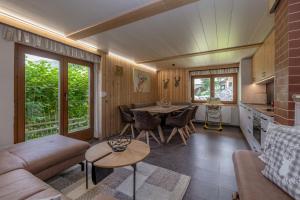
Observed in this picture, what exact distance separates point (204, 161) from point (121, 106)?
272 centimetres

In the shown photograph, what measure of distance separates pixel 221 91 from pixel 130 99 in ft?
12.1

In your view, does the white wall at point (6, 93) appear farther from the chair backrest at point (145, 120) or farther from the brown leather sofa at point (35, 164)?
the chair backrest at point (145, 120)

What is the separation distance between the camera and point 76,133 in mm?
3295

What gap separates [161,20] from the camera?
2.17 metres

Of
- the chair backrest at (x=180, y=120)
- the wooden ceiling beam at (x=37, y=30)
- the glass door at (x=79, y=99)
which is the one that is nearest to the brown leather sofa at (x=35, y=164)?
the glass door at (x=79, y=99)

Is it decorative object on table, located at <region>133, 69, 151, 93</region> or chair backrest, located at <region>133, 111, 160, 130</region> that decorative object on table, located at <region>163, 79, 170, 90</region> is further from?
chair backrest, located at <region>133, 111, 160, 130</region>

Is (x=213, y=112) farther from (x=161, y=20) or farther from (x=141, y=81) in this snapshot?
(x=161, y=20)

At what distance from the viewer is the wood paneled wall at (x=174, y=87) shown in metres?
6.04

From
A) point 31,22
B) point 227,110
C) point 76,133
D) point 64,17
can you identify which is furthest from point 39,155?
point 227,110

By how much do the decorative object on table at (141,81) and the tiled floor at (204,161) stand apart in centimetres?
238

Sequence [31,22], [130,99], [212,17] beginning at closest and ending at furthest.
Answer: [212,17]
[31,22]
[130,99]

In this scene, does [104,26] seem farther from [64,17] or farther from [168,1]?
[168,1]

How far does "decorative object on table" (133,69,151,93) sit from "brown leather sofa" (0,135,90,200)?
3.32 m

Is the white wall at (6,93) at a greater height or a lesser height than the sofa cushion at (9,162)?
greater
